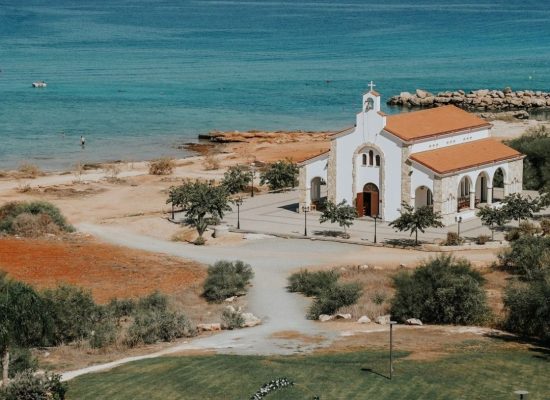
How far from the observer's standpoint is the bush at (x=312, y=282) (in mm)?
40906

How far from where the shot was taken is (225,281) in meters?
40.9

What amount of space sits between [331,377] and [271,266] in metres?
17.6

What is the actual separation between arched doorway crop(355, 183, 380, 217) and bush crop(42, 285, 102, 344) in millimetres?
21946

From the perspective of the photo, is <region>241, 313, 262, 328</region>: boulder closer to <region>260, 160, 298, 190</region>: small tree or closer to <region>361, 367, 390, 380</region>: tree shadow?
<region>361, 367, 390, 380</region>: tree shadow

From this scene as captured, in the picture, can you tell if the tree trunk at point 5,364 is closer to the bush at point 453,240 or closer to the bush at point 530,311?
the bush at point 530,311

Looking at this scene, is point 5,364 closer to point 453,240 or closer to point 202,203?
point 453,240

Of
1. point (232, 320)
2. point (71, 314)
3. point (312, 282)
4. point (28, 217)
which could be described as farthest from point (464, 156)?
point (71, 314)

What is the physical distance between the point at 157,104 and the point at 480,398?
90949 millimetres

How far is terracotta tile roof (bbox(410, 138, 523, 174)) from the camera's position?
53.0m

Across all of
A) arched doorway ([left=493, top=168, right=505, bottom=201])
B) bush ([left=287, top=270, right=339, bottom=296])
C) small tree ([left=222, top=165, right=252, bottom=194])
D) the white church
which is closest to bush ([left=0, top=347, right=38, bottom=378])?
bush ([left=287, top=270, right=339, bottom=296])

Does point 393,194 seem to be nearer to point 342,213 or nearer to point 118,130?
point 342,213

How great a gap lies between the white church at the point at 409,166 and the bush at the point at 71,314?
21696 mm

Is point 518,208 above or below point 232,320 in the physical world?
above

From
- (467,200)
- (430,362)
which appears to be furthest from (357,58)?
(430,362)
